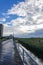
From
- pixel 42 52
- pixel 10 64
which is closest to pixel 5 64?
pixel 10 64

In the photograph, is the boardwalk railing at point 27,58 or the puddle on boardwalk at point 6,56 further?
the puddle on boardwalk at point 6,56

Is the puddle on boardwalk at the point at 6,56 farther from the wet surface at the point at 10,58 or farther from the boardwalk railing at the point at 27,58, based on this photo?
the boardwalk railing at the point at 27,58

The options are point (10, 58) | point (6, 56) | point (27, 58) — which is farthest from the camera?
point (6, 56)

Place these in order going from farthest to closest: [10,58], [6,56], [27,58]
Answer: [6,56] → [10,58] → [27,58]

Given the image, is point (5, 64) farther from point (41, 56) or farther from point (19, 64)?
point (41, 56)

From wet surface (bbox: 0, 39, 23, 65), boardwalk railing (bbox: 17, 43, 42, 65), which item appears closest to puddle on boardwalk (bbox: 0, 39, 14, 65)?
wet surface (bbox: 0, 39, 23, 65)

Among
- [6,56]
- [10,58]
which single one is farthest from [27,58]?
[6,56]

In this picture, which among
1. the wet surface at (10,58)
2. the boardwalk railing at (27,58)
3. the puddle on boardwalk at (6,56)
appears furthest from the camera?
the puddle on boardwalk at (6,56)

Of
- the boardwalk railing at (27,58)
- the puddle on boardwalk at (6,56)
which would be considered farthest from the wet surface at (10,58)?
the boardwalk railing at (27,58)

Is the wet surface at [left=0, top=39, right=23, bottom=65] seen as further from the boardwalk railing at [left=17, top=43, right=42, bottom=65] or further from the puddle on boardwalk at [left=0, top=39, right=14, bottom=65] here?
the boardwalk railing at [left=17, top=43, right=42, bottom=65]

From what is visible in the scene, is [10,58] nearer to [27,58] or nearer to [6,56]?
[6,56]

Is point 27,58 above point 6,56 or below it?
above

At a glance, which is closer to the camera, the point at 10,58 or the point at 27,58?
the point at 27,58

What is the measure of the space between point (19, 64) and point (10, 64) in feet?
2.73
